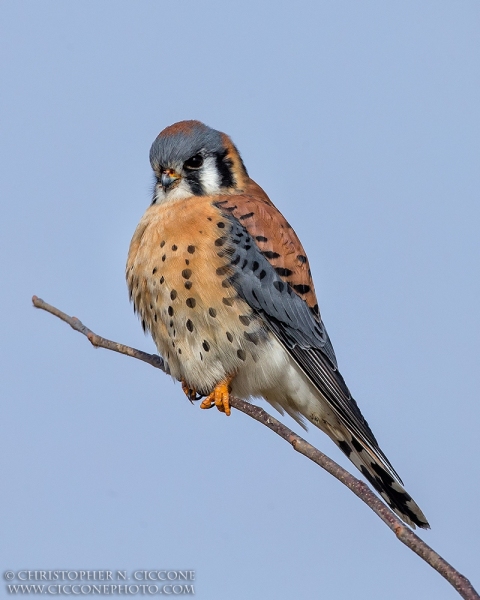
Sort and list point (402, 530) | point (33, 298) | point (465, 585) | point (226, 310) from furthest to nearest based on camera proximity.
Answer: point (226, 310)
point (33, 298)
point (402, 530)
point (465, 585)

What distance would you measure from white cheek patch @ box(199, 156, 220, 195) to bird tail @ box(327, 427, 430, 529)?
1526 mm

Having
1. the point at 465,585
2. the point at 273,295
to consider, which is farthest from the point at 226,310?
the point at 465,585

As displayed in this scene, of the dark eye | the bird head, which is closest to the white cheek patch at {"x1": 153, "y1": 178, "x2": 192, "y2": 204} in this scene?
the bird head

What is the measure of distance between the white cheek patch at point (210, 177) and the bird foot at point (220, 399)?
1177 millimetres

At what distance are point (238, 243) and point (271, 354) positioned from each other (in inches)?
24.1

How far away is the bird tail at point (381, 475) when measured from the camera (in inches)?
176

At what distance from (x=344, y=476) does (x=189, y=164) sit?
9.08 feet

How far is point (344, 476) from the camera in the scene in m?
2.87

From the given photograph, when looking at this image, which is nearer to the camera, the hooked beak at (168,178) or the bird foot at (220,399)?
the bird foot at (220,399)

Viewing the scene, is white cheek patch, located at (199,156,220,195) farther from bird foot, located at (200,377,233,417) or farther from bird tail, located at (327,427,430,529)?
bird tail, located at (327,427,430,529)

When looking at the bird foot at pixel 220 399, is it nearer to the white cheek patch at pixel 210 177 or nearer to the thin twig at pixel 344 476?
the thin twig at pixel 344 476

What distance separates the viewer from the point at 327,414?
16.2 feet

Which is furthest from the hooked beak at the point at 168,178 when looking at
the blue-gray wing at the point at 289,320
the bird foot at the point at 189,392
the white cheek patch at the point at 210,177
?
the bird foot at the point at 189,392

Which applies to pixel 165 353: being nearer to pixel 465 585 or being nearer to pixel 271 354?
pixel 271 354
